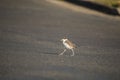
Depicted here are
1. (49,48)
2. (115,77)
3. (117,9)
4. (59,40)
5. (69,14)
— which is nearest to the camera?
(115,77)

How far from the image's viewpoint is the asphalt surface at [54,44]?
948cm

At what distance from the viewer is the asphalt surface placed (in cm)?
948

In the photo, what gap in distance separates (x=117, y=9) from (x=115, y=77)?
10.3 metres

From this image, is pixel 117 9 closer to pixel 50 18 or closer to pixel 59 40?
pixel 50 18

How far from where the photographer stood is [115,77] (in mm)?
9562

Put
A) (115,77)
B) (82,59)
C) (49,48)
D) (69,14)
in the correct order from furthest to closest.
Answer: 1. (69,14)
2. (49,48)
3. (82,59)
4. (115,77)

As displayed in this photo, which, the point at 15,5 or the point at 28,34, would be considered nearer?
the point at 28,34

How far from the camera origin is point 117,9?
1958 cm

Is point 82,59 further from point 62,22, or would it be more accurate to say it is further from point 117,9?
point 117,9

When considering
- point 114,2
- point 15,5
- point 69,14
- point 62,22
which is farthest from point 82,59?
point 114,2

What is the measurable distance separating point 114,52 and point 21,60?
2838mm

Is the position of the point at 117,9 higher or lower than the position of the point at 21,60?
lower

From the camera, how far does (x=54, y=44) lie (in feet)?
39.8

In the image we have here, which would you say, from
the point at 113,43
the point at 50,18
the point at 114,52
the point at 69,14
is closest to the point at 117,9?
the point at 69,14
